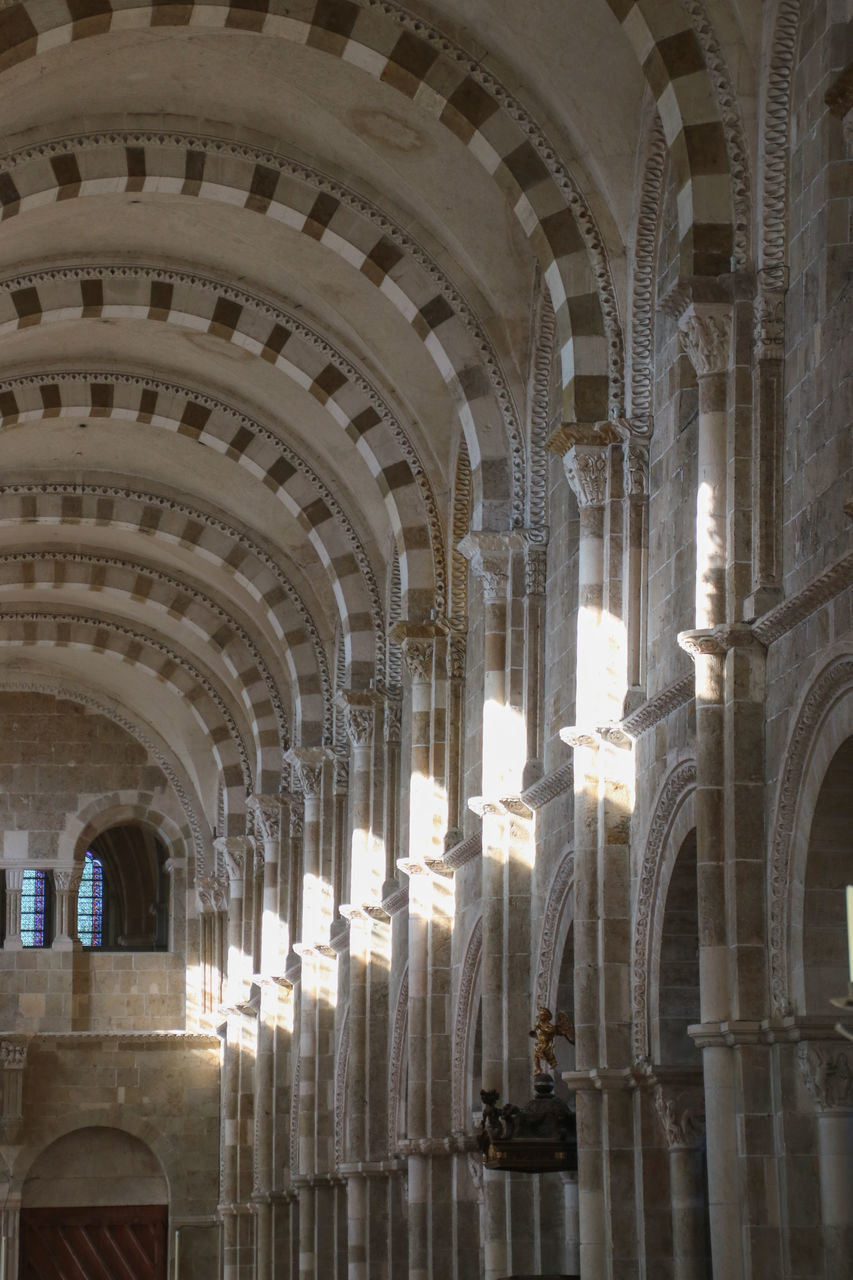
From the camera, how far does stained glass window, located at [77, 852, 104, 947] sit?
34.9 m

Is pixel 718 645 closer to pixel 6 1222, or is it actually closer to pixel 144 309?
pixel 144 309

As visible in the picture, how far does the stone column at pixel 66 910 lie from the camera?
34.0 metres

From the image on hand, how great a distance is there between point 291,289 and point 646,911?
928 cm

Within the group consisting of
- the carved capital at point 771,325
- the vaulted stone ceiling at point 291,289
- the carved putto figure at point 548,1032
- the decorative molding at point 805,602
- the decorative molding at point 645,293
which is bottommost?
the carved putto figure at point 548,1032

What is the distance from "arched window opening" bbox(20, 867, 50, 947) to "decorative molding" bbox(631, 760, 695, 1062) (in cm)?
2175

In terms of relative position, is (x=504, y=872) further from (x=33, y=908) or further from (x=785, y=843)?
(x=33, y=908)

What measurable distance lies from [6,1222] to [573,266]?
2124cm

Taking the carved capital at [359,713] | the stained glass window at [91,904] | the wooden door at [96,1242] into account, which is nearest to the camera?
the carved capital at [359,713]

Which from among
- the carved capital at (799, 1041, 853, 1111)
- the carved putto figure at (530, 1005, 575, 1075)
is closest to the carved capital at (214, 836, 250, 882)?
the carved putto figure at (530, 1005, 575, 1075)

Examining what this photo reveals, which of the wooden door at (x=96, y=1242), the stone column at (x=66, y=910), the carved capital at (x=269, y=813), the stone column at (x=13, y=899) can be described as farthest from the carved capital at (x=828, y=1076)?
the stone column at (x=13, y=899)

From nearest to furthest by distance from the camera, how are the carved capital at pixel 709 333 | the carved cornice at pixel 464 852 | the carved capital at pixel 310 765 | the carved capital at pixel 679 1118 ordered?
the carved capital at pixel 709 333
the carved capital at pixel 679 1118
the carved cornice at pixel 464 852
the carved capital at pixel 310 765

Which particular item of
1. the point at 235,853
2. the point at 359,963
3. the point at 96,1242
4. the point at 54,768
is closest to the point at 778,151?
the point at 359,963

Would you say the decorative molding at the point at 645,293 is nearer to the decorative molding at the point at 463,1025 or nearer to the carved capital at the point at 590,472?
the carved capital at the point at 590,472

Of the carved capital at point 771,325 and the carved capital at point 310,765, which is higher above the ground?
the carved capital at point 310,765
